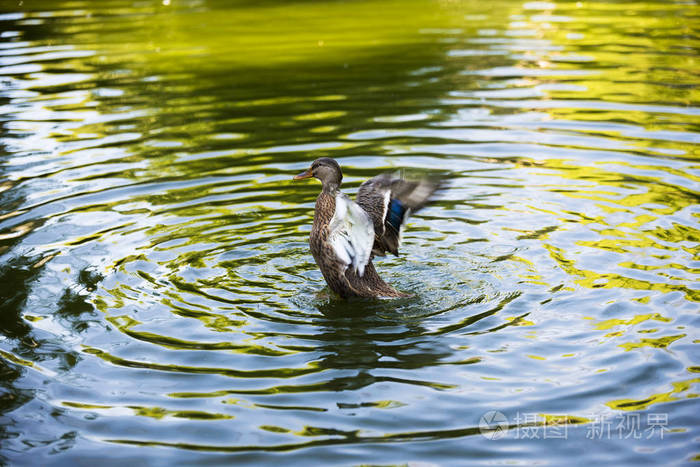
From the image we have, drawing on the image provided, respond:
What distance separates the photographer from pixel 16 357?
577 cm

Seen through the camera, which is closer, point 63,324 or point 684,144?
point 63,324

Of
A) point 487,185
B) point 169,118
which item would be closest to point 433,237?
point 487,185

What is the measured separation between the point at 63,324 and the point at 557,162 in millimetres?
5954

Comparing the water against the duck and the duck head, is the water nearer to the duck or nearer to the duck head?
the duck

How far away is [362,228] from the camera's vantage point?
6367 millimetres

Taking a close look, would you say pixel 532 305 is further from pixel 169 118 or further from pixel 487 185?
pixel 169 118

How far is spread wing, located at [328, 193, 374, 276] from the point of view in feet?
20.6

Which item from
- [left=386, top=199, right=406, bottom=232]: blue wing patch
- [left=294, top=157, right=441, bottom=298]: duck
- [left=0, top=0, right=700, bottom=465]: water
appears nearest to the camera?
[left=0, top=0, right=700, bottom=465]: water

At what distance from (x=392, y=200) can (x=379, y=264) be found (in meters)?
1.09
